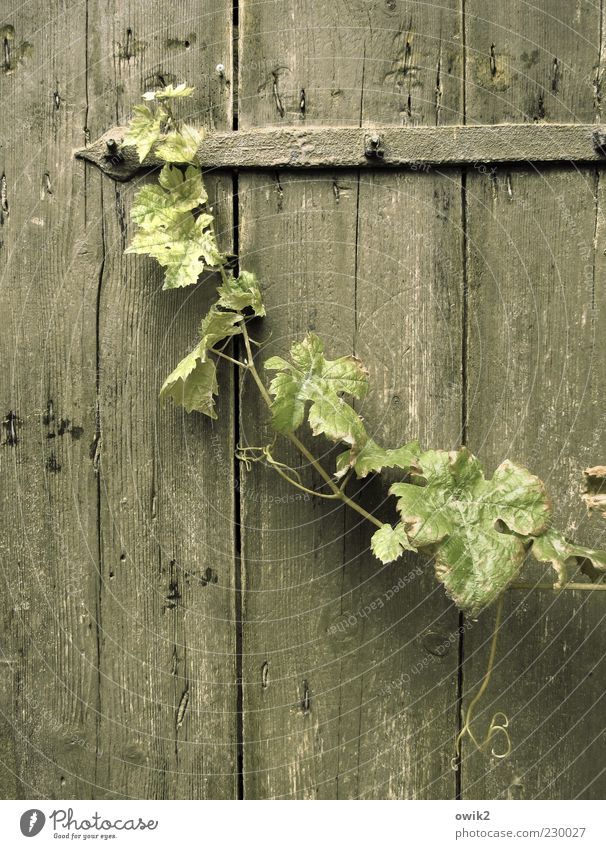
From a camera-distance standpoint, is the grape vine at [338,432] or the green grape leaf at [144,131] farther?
the green grape leaf at [144,131]

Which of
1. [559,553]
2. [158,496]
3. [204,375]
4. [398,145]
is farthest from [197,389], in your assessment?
[559,553]

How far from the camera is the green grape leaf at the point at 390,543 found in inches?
52.6

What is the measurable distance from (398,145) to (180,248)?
1.53 feet

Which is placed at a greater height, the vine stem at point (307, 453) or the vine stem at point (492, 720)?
the vine stem at point (307, 453)

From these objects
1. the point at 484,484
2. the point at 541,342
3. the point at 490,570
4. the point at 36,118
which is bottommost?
the point at 490,570

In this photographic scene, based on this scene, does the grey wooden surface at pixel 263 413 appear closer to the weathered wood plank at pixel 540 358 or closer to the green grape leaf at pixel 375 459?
the weathered wood plank at pixel 540 358

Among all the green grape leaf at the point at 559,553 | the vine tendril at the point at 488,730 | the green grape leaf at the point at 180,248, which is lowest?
the vine tendril at the point at 488,730

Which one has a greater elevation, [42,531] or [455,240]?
[455,240]

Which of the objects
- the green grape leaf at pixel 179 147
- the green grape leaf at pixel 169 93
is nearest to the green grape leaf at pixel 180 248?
the green grape leaf at pixel 179 147

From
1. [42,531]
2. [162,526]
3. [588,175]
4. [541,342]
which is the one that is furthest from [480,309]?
[42,531]

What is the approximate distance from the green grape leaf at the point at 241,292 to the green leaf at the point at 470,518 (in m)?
→ 0.43

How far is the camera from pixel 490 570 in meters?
1.32

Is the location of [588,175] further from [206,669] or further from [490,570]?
[206,669]
